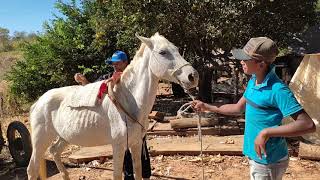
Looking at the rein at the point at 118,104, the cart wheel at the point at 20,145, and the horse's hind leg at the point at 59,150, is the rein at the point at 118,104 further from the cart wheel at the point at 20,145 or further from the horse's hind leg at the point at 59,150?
the cart wheel at the point at 20,145

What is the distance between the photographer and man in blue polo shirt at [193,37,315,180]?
2615 mm

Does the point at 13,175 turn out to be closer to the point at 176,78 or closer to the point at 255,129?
the point at 176,78

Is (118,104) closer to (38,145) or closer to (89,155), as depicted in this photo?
(38,145)

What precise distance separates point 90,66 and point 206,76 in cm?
481

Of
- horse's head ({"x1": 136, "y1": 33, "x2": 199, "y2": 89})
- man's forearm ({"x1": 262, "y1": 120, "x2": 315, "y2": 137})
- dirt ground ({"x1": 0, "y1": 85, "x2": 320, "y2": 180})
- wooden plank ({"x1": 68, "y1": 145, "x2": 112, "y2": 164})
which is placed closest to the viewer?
man's forearm ({"x1": 262, "y1": 120, "x2": 315, "y2": 137})

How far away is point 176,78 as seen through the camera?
4.21 meters

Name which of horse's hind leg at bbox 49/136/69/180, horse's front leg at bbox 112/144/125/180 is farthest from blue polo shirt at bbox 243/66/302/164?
horse's hind leg at bbox 49/136/69/180

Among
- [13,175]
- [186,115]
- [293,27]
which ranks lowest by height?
[13,175]

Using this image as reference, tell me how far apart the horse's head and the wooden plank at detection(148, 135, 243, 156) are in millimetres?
3239

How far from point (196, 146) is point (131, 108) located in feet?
10.4

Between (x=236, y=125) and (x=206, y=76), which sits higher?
(x=206, y=76)

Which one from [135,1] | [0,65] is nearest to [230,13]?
[135,1]

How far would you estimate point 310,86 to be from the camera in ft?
25.9

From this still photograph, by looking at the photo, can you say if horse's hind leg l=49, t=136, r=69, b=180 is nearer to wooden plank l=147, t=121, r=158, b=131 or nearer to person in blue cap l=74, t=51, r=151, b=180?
person in blue cap l=74, t=51, r=151, b=180
